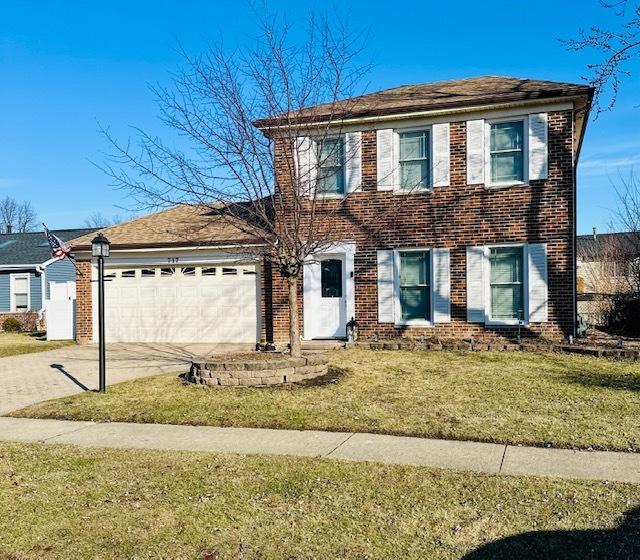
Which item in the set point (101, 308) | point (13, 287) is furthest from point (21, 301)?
point (101, 308)

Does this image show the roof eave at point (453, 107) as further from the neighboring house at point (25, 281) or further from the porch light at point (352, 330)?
the neighboring house at point (25, 281)

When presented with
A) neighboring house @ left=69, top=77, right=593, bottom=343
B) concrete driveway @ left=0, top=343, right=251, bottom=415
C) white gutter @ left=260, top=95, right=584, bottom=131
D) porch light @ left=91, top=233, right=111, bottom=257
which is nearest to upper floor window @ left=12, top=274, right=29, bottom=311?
concrete driveway @ left=0, top=343, right=251, bottom=415

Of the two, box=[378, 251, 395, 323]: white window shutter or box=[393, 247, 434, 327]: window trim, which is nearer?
box=[393, 247, 434, 327]: window trim

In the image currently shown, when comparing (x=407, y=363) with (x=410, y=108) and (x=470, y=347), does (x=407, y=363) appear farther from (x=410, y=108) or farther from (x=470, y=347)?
(x=410, y=108)

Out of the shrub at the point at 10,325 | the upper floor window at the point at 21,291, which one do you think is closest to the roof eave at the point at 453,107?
the shrub at the point at 10,325

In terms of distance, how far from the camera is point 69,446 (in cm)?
641

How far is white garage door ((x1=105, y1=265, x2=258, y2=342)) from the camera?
1576cm

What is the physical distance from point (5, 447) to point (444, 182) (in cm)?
1074

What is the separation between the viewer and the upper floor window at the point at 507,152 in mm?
13633

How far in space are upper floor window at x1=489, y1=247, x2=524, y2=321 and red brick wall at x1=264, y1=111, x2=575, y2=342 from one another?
0.32 meters

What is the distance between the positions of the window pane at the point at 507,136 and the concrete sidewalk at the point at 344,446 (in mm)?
9337

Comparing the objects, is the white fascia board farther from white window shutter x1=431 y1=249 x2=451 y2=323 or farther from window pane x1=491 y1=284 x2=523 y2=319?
window pane x1=491 y1=284 x2=523 y2=319

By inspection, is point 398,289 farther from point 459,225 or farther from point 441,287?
point 459,225

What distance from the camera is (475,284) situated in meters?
13.8
